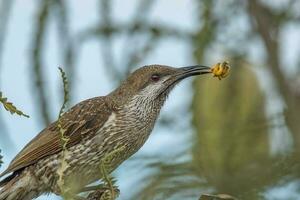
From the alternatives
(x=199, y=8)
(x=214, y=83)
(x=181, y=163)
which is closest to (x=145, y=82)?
(x=214, y=83)

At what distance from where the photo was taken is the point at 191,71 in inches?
163

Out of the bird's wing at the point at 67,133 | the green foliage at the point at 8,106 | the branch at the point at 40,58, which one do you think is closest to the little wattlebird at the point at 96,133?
the bird's wing at the point at 67,133

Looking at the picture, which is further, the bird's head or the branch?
the bird's head

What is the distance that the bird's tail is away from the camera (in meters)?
3.91

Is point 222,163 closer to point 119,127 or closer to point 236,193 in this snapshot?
point 236,193

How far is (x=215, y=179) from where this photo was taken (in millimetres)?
2006

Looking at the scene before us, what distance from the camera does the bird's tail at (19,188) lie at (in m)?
3.91

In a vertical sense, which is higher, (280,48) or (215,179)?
(280,48)

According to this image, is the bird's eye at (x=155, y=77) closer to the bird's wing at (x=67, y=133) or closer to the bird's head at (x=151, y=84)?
the bird's head at (x=151, y=84)

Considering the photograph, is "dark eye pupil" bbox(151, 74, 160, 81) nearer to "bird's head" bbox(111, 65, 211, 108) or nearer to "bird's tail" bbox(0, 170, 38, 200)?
"bird's head" bbox(111, 65, 211, 108)

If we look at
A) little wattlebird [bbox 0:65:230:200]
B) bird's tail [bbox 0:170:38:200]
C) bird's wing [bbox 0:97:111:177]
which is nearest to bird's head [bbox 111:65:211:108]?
little wattlebird [bbox 0:65:230:200]

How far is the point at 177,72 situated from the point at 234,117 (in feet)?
5.01

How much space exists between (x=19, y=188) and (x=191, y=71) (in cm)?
109

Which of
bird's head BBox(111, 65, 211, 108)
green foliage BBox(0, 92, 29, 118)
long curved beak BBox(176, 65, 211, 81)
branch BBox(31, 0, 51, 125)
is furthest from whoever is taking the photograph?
bird's head BBox(111, 65, 211, 108)
